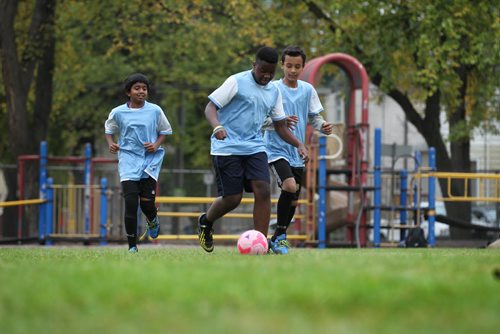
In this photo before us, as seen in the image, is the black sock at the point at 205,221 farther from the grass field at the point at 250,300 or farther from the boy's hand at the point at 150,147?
the grass field at the point at 250,300

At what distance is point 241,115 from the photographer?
10.8 meters

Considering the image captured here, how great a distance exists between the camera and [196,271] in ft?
21.3

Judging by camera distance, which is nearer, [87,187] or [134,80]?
[134,80]

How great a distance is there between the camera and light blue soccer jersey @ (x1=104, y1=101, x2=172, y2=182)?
12.5 m

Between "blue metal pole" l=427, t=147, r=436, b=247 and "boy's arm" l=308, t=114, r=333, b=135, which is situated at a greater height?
"boy's arm" l=308, t=114, r=333, b=135

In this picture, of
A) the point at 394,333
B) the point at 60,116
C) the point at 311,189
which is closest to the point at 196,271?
the point at 394,333

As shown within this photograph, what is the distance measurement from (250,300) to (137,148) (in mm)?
7468

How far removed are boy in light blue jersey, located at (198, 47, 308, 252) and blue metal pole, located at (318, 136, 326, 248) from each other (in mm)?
8972

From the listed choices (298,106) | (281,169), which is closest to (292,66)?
(298,106)

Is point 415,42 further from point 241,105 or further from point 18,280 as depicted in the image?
point 18,280

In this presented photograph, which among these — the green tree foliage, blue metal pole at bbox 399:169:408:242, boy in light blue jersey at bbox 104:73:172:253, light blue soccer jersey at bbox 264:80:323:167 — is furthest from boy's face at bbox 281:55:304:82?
the green tree foliage

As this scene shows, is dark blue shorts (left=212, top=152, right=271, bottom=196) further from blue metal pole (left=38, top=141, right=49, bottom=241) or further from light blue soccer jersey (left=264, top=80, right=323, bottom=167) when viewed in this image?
blue metal pole (left=38, top=141, right=49, bottom=241)

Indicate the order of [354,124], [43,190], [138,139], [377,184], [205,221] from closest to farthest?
[205,221], [138,139], [377,184], [354,124], [43,190]

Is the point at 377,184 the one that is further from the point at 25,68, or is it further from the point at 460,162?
the point at 25,68
